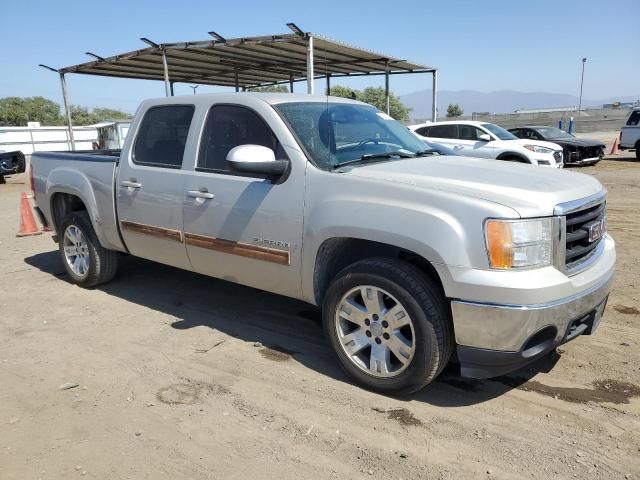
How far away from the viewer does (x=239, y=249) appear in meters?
3.91

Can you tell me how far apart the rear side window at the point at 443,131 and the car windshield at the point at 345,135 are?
31.4ft

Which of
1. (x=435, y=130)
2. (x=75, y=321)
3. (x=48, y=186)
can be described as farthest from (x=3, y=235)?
(x=435, y=130)

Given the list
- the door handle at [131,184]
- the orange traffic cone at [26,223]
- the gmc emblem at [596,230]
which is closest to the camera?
the gmc emblem at [596,230]

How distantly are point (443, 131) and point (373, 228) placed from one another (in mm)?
11328

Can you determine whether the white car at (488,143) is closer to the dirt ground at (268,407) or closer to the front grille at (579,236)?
the dirt ground at (268,407)

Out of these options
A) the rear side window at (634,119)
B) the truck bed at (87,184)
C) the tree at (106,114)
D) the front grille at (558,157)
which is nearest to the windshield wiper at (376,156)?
the truck bed at (87,184)

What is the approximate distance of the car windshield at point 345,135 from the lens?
3.67 meters

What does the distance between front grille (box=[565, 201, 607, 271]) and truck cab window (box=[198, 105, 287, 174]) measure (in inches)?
80.8

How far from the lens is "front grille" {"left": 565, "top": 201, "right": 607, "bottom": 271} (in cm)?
300

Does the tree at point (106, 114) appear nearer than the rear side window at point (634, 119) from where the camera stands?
No

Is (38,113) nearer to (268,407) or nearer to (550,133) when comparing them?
(550,133)

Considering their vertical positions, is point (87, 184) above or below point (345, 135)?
below

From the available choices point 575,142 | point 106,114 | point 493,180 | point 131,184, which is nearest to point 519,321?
point 493,180

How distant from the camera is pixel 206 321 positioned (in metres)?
4.66
